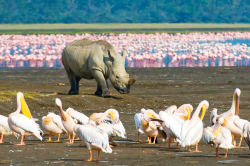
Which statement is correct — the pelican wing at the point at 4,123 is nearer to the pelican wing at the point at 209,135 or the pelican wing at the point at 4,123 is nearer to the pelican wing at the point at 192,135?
the pelican wing at the point at 192,135

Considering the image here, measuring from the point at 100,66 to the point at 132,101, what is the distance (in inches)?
64.6

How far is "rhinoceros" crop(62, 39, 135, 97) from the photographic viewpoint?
2409cm

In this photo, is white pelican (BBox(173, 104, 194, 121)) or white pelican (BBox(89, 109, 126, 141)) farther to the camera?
white pelican (BBox(173, 104, 194, 121))

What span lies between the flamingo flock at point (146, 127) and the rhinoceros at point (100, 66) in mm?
7118

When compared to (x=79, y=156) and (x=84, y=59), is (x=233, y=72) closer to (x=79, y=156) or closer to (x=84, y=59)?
(x=84, y=59)

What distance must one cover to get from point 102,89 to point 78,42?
235 cm

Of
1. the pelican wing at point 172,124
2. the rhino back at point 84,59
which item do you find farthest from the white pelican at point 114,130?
the rhino back at point 84,59

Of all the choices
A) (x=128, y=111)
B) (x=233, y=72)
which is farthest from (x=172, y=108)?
(x=233, y=72)

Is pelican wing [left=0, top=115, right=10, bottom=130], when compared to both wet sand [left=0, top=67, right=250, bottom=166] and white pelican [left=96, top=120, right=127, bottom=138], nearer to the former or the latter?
wet sand [left=0, top=67, right=250, bottom=166]

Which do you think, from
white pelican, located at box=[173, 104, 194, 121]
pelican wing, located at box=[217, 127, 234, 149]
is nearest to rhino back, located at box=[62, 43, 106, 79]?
white pelican, located at box=[173, 104, 194, 121]

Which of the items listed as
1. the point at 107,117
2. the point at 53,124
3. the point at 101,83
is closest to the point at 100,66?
the point at 101,83

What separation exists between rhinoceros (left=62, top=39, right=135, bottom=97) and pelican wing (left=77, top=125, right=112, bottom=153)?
34.0 ft

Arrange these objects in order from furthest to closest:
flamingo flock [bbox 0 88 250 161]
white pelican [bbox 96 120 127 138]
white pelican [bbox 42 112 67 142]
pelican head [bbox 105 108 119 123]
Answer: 1. white pelican [bbox 42 112 67 142]
2. pelican head [bbox 105 108 119 123]
3. white pelican [bbox 96 120 127 138]
4. flamingo flock [bbox 0 88 250 161]

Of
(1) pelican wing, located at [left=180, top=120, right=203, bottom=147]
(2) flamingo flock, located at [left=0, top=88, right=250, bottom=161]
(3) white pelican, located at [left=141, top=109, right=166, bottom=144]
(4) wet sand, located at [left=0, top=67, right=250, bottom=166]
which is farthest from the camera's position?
(3) white pelican, located at [left=141, top=109, right=166, bottom=144]
